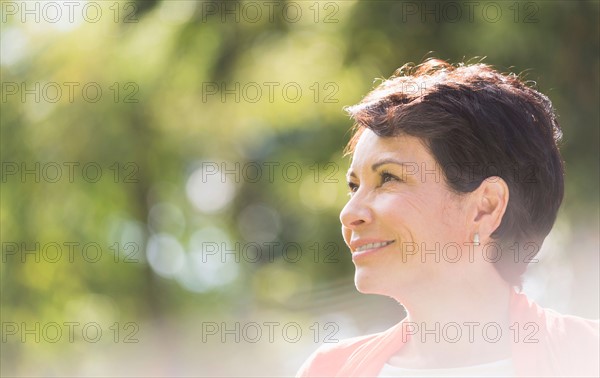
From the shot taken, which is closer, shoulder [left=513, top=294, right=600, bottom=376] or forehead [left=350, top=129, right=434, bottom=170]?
shoulder [left=513, top=294, right=600, bottom=376]

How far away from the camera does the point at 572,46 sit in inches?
181

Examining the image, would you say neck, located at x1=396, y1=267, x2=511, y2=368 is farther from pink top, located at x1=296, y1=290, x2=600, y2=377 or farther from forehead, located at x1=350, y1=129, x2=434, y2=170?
forehead, located at x1=350, y1=129, x2=434, y2=170

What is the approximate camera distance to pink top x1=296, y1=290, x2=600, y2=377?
1.67 meters

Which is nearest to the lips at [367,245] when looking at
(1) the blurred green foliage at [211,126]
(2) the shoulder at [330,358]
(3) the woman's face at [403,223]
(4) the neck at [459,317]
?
(3) the woman's face at [403,223]

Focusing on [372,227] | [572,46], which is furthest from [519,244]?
[572,46]

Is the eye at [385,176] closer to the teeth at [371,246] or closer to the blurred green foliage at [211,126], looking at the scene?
the teeth at [371,246]

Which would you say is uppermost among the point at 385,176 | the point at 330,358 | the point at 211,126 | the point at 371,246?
the point at 211,126

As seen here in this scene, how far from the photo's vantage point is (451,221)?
1.83 m

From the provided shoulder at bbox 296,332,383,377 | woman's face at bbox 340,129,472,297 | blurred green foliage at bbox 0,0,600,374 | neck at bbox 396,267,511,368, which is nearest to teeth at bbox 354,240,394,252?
woman's face at bbox 340,129,472,297

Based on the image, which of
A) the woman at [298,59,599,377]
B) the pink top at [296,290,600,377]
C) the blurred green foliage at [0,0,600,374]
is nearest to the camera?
the pink top at [296,290,600,377]

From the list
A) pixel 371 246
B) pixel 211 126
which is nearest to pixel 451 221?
pixel 371 246

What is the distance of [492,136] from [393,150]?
195mm

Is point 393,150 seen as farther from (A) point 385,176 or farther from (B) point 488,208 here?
(B) point 488,208

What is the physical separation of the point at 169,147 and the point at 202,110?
36.4 inches
